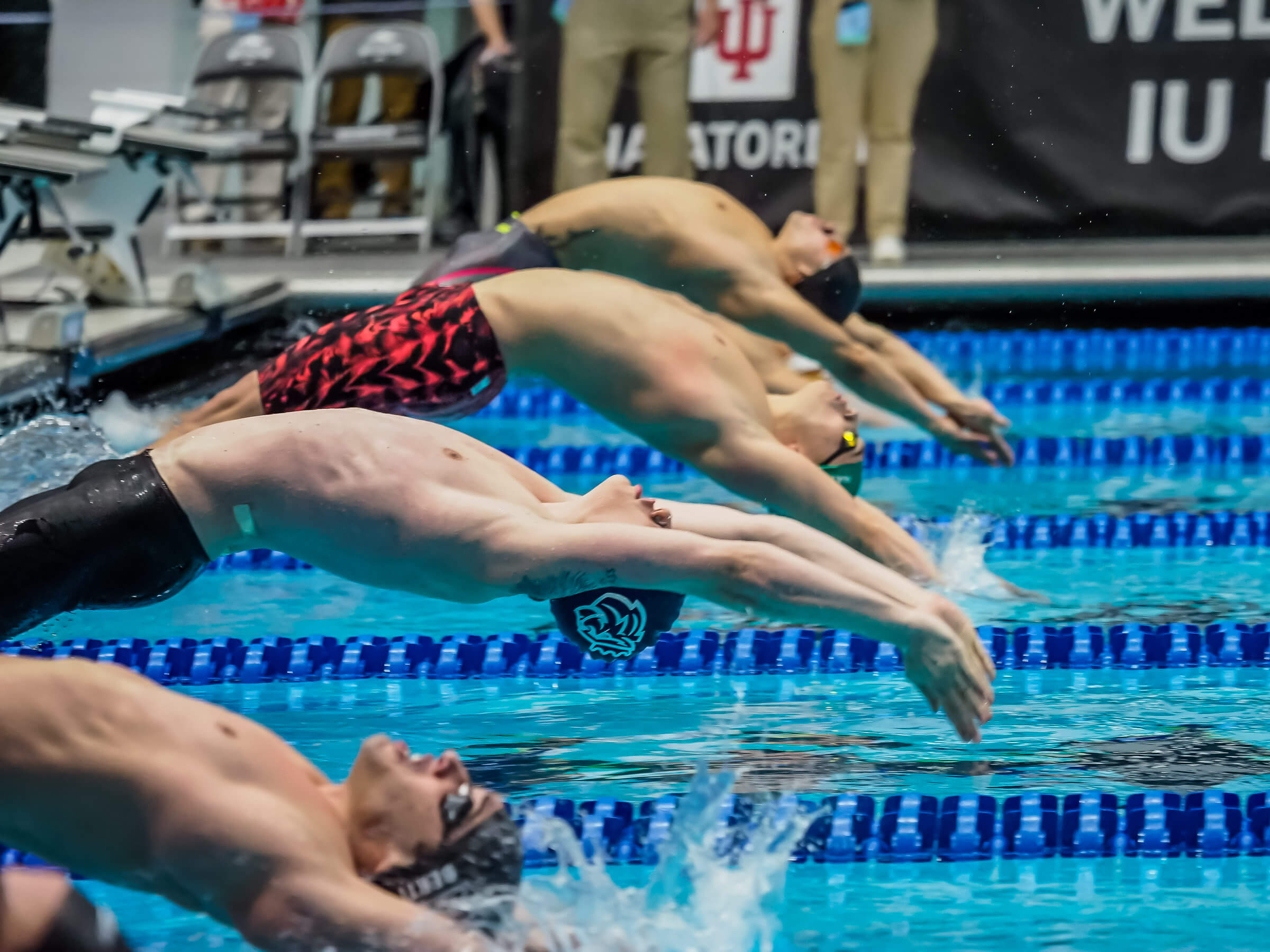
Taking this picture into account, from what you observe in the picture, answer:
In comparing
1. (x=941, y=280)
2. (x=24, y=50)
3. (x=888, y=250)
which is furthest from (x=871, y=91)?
(x=24, y=50)

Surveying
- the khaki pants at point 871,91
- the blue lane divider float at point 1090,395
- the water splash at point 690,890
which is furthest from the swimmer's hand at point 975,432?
the khaki pants at point 871,91

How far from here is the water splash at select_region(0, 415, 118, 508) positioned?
4172 mm

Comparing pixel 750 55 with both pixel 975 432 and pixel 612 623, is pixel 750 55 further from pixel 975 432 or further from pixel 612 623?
pixel 612 623

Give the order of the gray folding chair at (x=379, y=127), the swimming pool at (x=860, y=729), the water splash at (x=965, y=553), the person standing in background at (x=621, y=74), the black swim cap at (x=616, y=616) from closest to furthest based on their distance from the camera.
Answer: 1. the swimming pool at (x=860, y=729)
2. the black swim cap at (x=616, y=616)
3. the water splash at (x=965, y=553)
4. the person standing in background at (x=621, y=74)
5. the gray folding chair at (x=379, y=127)

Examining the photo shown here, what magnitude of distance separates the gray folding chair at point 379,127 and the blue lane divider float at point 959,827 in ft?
19.1

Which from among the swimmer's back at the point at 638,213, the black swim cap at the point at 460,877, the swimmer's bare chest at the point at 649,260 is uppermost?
the swimmer's back at the point at 638,213

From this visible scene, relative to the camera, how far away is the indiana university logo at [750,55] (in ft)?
26.3

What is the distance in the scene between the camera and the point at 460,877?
1.85 metres

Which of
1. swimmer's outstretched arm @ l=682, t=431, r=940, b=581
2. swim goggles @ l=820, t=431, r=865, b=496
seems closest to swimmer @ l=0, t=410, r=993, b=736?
swimmer's outstretched arm @ l=682, t=431, r=940, b=581

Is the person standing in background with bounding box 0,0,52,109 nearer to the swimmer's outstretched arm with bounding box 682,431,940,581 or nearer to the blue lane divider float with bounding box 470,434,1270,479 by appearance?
Result: the blue lane divider float with bounding box 470,434,1270,479

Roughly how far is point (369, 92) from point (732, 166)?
1.91m

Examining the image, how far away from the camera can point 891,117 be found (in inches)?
295

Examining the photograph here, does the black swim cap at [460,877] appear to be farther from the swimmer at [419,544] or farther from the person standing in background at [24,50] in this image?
the person standing in background at [24,50]

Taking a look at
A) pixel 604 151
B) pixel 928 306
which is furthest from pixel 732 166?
pixel 928 306
